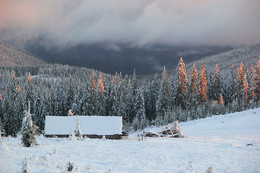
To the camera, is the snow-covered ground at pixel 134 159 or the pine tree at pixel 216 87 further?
the pine tree at pixel 216 87

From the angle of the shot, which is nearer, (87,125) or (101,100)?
(87,125)

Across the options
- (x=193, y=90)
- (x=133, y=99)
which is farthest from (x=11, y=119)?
(x=193, y=90)

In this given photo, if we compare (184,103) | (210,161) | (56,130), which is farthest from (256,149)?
(184,103)

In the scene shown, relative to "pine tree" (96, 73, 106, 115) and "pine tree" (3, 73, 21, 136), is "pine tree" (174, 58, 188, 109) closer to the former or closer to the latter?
"pine tree" (96, 73, 106, 115)

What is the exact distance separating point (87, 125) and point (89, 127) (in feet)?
1.65

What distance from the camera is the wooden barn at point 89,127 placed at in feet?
107

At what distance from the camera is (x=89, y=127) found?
33.2 meters

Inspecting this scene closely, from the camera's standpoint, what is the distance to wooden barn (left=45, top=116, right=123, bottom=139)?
107 feet

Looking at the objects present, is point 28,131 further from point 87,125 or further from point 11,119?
point 11,119

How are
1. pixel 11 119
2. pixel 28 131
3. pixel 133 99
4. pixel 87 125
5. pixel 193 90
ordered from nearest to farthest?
pixel 28 131 < pixel 87 125 < pixel 11 119 < pixel 193 90 < pixel 133 99

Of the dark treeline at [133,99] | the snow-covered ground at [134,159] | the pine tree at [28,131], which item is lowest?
the snow-covered ground at [134,159]

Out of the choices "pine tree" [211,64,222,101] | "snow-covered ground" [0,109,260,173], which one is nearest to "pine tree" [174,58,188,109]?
"pine tree" [211,64,222,101]

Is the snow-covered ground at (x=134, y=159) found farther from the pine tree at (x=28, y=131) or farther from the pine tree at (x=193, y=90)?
the pine tree at (x=193, y=90)

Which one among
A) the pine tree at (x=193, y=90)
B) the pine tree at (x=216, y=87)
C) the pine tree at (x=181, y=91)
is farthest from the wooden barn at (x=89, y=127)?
the pine tree at (x=216, y=87)
